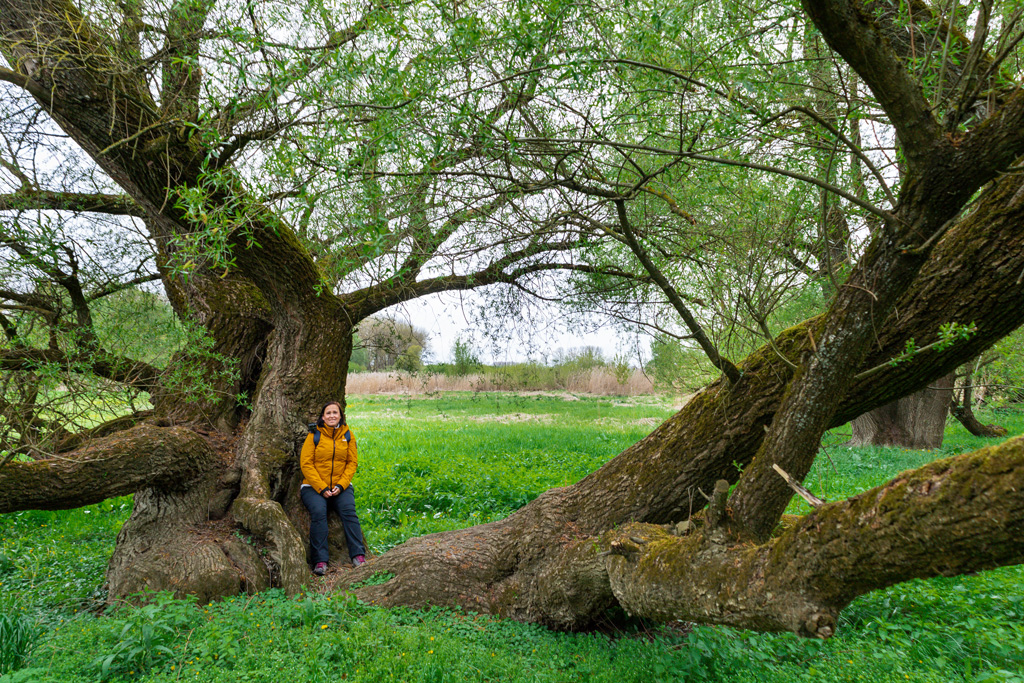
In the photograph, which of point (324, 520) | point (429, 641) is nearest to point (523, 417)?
point (324, 520)

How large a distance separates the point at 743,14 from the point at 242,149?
12.2 ft

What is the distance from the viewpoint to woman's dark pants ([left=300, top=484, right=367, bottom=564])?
6.13m

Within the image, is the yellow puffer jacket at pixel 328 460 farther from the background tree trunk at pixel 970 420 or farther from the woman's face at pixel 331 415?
the background tree trunk at pixel 970 420

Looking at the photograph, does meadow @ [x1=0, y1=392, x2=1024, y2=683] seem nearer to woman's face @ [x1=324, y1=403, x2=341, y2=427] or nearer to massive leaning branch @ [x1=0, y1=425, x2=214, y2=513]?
massive leaning branch @ [x1=0, y1=425, x2=214, y2=513]

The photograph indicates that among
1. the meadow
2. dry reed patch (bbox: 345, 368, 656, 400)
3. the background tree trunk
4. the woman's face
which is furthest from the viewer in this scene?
the background tree trunk

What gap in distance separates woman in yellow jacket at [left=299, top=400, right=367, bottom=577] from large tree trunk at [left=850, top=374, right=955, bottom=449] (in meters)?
12.3

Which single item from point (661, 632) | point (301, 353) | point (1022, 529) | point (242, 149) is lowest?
point (661, 632)

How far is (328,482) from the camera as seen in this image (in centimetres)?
632

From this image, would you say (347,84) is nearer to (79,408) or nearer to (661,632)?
(79,408)

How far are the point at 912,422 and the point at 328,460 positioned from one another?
45.2 ft

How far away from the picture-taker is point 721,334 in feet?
13.8

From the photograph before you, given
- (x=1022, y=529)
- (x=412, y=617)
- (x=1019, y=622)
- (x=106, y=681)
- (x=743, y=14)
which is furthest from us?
(x=412, y=617)

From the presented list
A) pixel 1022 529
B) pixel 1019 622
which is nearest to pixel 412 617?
pixel 1022 529

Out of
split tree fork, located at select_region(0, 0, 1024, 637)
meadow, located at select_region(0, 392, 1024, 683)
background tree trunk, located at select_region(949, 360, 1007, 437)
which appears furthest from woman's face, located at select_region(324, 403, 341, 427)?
background tree trunk, located at select_region(949, 360, 1007, 437)
